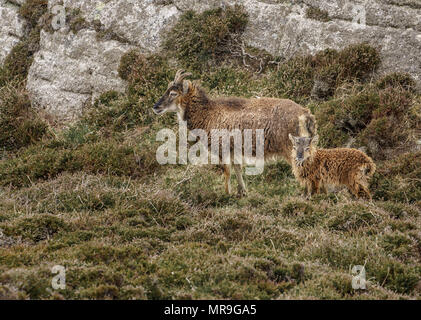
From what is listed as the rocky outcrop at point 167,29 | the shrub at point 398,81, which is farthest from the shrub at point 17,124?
the shrub at point 398,81

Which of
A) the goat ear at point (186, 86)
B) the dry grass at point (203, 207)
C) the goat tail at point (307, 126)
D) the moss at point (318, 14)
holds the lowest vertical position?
the dry grass at point (203, 207)

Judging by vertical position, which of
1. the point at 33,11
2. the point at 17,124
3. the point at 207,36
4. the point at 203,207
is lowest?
the point at 203,207

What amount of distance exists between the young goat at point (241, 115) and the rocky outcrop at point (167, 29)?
15.1 ft

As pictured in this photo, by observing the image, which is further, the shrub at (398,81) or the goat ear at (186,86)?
the shrub at (398,81)

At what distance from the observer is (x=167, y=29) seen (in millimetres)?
17750

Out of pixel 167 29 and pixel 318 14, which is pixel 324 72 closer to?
pixel 318 14

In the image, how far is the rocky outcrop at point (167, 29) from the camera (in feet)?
49.9

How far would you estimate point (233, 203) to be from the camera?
11195mm

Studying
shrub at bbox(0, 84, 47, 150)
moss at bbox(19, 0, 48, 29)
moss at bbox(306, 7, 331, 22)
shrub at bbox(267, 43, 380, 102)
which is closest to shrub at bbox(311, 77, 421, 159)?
shrub at bbox(267, 43, 380, 102)

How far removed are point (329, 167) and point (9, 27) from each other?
1457cm

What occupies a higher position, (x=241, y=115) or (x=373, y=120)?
(x=241, y=115)

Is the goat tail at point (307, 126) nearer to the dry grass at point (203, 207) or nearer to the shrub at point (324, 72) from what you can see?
the dry grass at point (203, 207)

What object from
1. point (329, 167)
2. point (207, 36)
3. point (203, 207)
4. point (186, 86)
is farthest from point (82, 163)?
point (207, 36)
